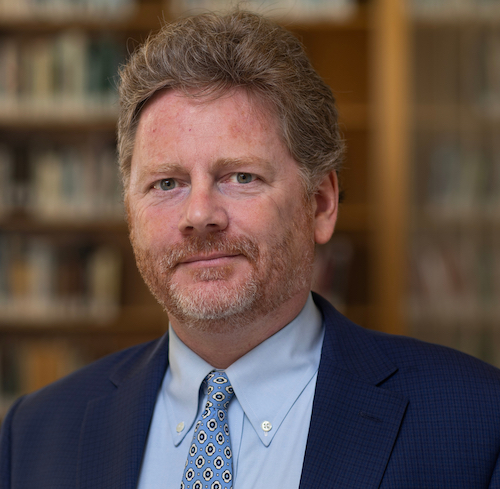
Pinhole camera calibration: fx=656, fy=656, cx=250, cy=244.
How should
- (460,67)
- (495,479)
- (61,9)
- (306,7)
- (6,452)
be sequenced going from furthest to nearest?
(306,7), (61,9), (460,67), (6,452), (495,479)

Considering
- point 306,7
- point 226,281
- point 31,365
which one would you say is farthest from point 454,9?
point 31,365

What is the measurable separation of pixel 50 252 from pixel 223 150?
2.51 metres

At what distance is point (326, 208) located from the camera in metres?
1.42

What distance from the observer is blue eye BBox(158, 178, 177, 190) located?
4.11 ft

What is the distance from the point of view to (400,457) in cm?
112

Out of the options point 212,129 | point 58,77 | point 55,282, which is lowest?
point 55,282

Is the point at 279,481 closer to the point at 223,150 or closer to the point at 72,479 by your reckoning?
the point at 72,479

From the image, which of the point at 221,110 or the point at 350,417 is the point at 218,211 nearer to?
the point at 221,110

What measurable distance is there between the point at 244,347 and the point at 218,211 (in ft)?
0.91

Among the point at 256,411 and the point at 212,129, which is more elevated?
the point at 212,129

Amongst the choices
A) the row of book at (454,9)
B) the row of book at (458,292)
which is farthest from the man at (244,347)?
the row of book at (454,9)

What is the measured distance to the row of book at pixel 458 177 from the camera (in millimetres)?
2621

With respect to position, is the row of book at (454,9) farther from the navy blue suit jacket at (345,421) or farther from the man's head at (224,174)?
the navy blue suit jacket at (345,421)

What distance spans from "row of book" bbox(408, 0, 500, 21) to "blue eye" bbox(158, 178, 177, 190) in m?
1.84
